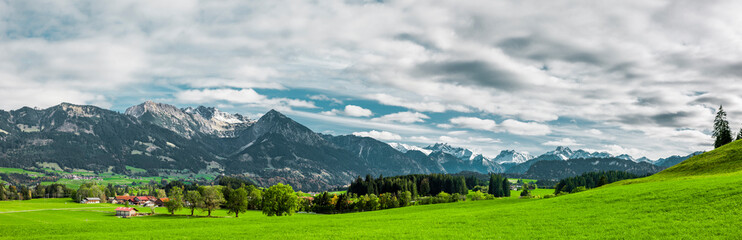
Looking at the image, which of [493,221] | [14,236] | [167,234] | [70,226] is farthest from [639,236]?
[70,226]

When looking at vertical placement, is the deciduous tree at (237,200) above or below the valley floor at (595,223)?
below

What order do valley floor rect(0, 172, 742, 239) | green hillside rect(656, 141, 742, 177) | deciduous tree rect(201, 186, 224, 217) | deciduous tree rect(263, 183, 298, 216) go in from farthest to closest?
Answer: deciduous tree rect(201, 186, 224, 217) → deciduous tree rect(263, 183, 298, 216) → green hillside rect(656, 141, 742, 177) → valley floor rect(0, 172, 742, 239)

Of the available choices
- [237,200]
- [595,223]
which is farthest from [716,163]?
[237,200]

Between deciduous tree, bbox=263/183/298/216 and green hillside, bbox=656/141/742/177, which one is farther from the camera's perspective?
deciduous tree, bbox=263/183/298/216

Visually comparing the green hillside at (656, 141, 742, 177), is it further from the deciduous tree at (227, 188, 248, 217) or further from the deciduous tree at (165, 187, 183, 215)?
the deciduous tree at (165, 187, 183, 215)

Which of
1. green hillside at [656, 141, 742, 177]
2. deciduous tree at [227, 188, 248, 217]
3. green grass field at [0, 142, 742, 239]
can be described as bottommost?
deciduous tree at [227, 188, 248, 217]

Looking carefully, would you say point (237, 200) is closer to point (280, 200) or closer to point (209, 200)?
point (209, 200)

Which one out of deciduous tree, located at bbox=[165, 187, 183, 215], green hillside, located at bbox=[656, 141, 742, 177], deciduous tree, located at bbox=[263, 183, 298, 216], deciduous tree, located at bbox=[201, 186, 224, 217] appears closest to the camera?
green hillside, located at bbox=[656, 141, 742, 177]

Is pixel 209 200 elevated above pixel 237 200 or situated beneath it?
elevated above

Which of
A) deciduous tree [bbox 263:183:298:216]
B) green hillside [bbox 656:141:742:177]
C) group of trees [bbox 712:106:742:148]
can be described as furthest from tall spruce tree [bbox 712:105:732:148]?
deciduous tree [bbox 263:183:298:216]

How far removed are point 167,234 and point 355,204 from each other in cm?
12964

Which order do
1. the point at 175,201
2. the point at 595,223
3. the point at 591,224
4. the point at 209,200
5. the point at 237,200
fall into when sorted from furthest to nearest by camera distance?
the point at 175,201 < the point at 209,200 < the point at 237,200 < the point at 595,223 < the point at 591,224

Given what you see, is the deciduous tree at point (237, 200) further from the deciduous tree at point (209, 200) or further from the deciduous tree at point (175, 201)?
the deciduous tree at point (175, 201)

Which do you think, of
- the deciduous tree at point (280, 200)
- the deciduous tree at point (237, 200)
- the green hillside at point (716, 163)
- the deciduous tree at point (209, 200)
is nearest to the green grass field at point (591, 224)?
the green hillside at point (716, 163)
